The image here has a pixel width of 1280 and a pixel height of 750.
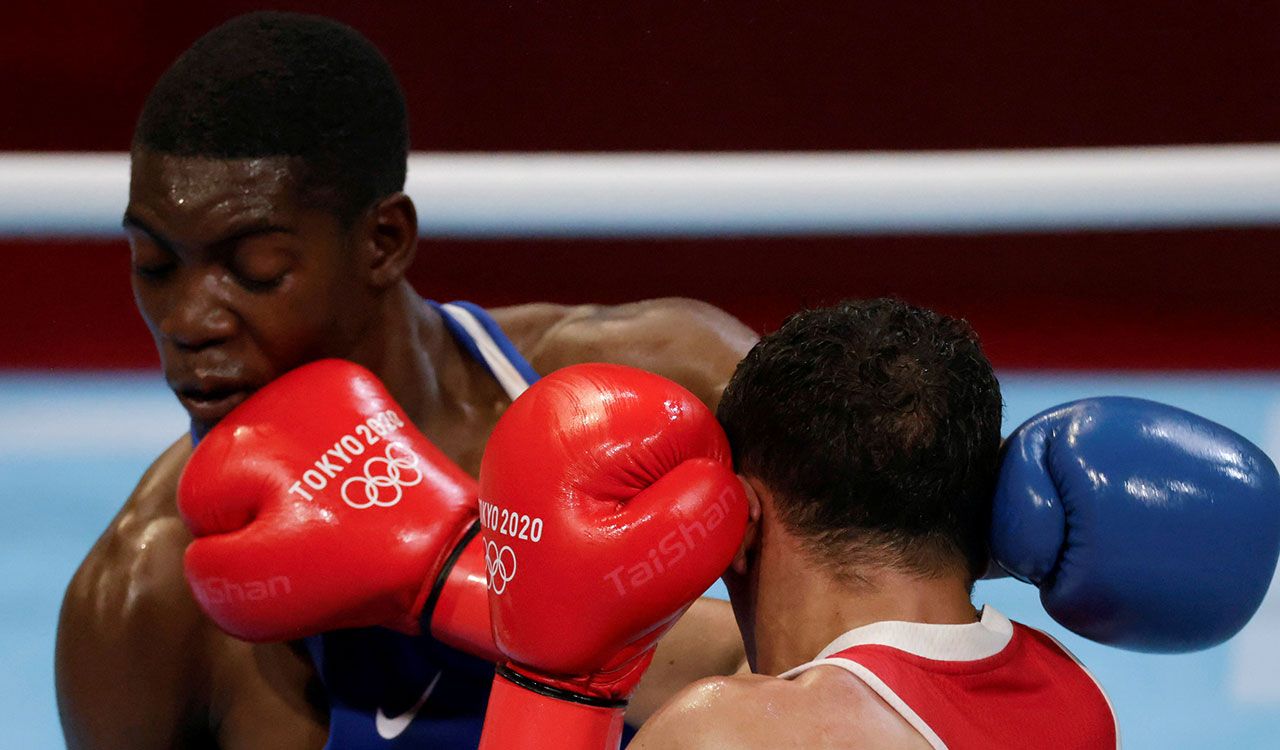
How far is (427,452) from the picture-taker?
195 cm

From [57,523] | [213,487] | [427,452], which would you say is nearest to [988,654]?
[427,452]

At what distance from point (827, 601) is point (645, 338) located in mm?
1072

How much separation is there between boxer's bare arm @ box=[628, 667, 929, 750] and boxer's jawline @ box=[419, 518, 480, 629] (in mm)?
523

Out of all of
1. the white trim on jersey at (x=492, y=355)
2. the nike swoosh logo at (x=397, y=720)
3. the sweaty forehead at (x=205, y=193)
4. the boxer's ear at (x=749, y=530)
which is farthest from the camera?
the white trim on jersey at (x=492, y=355)

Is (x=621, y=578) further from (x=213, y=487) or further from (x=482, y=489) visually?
(x=213, y=487)

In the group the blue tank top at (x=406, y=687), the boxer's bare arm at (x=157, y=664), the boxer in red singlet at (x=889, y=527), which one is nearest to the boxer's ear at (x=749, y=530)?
the boxer in red singlet at (x=889, y=527)

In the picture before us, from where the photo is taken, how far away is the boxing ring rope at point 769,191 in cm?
528

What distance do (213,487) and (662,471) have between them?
630 mm

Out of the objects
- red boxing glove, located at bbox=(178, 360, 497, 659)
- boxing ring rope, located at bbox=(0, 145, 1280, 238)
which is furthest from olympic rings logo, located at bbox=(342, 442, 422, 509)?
boxing ring rope, located at bbox=(0, 145, 1280, 238)

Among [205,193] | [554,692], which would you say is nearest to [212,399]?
[205,193]

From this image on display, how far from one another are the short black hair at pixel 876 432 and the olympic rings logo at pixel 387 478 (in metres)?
0.54

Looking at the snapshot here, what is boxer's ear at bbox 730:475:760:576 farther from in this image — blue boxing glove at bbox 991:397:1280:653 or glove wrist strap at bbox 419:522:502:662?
glove wrist strap at bbox 419:522:502:662

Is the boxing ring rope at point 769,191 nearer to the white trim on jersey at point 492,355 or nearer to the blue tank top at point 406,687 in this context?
the white trim on jersey at point 492,355

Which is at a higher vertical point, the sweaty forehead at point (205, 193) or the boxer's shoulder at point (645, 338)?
the sweaty forehead at point (205, 193)
